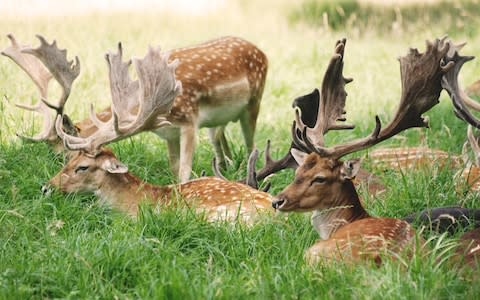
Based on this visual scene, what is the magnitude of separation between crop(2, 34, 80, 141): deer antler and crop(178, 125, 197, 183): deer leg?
2.90ft

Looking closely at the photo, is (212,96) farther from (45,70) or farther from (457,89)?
(457,89)

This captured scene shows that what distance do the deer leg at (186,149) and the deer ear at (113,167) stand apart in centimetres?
106

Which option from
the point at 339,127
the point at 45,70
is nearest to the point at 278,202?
the point at 339,127

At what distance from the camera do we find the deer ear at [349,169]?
5.96m

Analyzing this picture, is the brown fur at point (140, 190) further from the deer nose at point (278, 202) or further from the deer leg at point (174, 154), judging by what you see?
the deer leg at point (174, 154)

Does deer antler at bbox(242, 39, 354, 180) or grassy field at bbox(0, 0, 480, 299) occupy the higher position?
deer antler at bbox(242, 39, 354, 180)

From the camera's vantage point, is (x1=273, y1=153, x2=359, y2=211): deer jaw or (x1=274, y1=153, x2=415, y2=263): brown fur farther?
(x1=273, y1=153, x2=359, y2=211): deer jaw

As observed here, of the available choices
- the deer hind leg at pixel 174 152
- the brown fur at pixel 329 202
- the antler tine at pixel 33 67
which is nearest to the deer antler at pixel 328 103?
the brown fur at pixel 329 202

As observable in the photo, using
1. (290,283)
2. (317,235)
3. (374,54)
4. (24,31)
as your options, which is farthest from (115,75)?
(374,54)

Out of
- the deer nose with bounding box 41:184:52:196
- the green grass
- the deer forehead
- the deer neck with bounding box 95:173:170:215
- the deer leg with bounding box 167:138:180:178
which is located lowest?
the green grass

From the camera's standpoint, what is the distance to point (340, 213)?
6047mm

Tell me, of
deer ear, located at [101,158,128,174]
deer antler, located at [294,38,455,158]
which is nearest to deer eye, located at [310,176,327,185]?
deer antler, located at [294,38,455,158]

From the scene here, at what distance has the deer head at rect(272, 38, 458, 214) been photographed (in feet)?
19.7

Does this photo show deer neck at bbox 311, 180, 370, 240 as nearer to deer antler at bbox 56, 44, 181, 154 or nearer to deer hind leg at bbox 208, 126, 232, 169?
deer antler at bbox 56, 44, 181, 154
